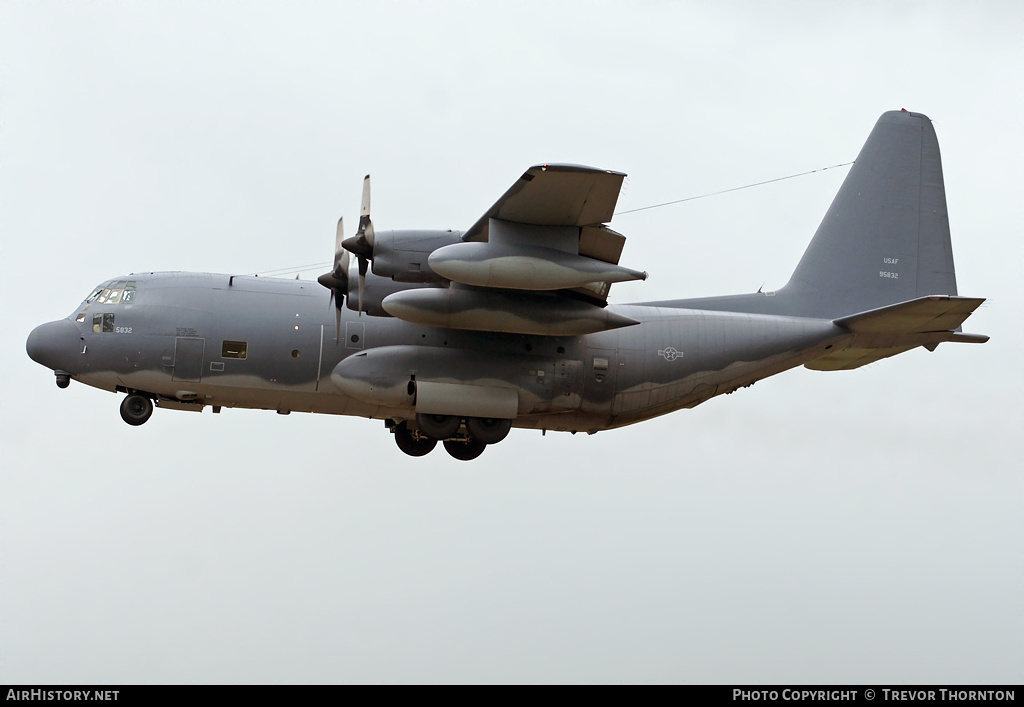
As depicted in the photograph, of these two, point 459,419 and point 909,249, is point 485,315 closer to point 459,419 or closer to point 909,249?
point 459,419

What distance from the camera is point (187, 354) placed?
1576 cm

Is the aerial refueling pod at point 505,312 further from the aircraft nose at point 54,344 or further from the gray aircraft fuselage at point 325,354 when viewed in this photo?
the aircraft nose at point 54,344

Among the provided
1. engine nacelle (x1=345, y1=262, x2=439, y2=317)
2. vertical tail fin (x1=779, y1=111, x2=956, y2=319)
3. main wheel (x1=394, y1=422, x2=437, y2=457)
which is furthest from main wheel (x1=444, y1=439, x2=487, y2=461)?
vertical tail fin (x1=779, y1=111, x2=956, y2=319)

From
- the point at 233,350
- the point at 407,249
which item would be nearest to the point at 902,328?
the point at 407,249

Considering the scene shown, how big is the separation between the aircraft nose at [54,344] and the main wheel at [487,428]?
5437 millimetres

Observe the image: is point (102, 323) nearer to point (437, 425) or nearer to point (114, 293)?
point (114, 293)

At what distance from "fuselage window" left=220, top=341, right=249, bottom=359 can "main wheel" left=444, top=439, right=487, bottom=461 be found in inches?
129

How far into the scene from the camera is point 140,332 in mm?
15836

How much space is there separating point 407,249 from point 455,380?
2083 mm

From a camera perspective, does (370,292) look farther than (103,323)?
No

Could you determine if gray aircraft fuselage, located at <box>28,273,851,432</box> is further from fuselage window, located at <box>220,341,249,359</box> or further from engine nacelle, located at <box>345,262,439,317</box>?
engine nacelle, located at <box>345,262,439,317</box>

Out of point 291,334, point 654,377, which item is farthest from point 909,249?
point 291,334

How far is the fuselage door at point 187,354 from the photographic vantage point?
620 inches
